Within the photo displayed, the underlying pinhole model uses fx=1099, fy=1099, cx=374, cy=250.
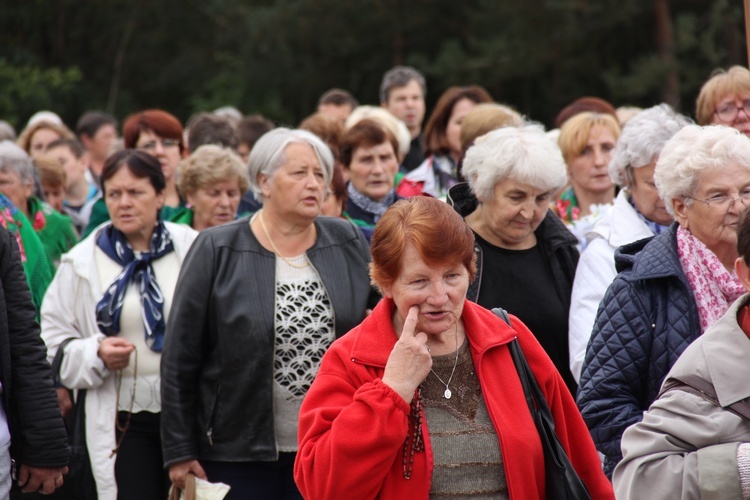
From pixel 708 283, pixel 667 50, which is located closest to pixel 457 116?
pixel 708 283

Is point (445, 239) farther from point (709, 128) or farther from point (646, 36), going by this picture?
point (646, 36)

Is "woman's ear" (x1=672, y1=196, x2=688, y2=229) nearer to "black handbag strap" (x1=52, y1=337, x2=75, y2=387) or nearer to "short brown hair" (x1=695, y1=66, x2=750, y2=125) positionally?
"short brown hair" (x1=695, y1=66, x2=750, y2=125)

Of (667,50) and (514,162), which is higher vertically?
(667,50)

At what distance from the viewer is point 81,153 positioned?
9945mm

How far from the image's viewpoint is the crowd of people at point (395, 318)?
3182 mm

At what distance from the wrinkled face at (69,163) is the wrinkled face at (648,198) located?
6.04 meters

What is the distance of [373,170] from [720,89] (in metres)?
2.20

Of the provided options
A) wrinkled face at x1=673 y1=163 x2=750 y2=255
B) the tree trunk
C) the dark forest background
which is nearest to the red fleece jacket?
wrinkled face at x1=673 y1=163 x2=750 y2=255

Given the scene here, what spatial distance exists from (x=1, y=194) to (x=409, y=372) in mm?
4317

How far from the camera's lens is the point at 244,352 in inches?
190

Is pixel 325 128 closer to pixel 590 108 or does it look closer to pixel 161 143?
pixel 161 143

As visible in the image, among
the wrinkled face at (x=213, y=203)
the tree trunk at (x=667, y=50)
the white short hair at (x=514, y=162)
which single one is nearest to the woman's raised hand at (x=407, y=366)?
the white short hair at (x=514, y=162)

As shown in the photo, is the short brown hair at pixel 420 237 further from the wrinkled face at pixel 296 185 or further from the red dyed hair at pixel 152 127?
the red dyed hair at pixel 152 127

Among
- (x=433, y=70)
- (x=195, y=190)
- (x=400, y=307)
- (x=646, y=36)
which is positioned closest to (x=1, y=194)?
(x=195, y=190)
